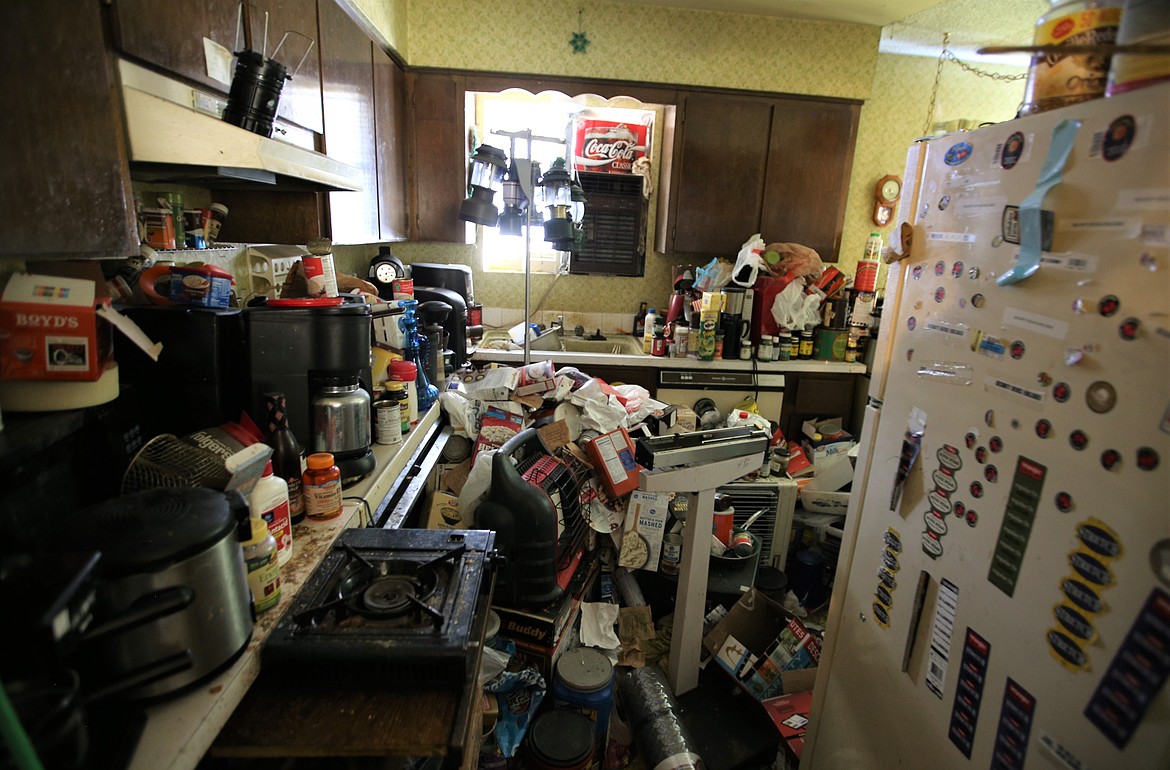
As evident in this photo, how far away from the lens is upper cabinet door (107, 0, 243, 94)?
876 millimetres

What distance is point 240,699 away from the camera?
2.52ft

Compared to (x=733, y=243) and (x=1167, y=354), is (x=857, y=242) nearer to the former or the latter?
(x=733, y=243)

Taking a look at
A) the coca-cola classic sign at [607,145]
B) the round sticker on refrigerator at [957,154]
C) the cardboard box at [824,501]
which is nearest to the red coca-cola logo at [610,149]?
the coca-cola classic sign at [607,145]

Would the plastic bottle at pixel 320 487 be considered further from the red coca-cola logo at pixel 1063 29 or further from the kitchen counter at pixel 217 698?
the red coca-cola logo at pixel 1063 29

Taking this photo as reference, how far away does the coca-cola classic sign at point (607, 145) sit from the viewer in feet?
10.6

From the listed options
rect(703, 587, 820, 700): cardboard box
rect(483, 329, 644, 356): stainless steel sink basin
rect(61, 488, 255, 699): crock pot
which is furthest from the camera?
rect(483, 329, 644, 356): stainless steel sink basin

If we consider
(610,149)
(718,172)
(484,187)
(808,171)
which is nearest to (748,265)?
(718,172)

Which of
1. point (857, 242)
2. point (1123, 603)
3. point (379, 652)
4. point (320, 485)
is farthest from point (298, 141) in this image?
point (857, 242)

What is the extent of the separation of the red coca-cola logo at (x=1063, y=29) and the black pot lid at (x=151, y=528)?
1425 millimetres

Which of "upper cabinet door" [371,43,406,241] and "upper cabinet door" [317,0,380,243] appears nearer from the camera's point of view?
"upper cabinet door" [317,0,380,243]

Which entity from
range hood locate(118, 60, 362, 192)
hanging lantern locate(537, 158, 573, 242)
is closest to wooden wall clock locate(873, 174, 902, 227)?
hanging lantern locate(537, 158, 573, 242)

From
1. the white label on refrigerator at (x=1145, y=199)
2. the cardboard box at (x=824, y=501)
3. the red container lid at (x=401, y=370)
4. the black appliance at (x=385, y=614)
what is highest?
the white label on refrigerator at (x=1145, y=199)

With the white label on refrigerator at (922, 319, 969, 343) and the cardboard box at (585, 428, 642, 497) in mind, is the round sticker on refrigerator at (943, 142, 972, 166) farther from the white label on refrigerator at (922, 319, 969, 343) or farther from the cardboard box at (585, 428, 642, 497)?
the cardboard box at (585, 428, 642, 497)

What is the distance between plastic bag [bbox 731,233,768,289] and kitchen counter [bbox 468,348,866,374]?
0.41 metres
